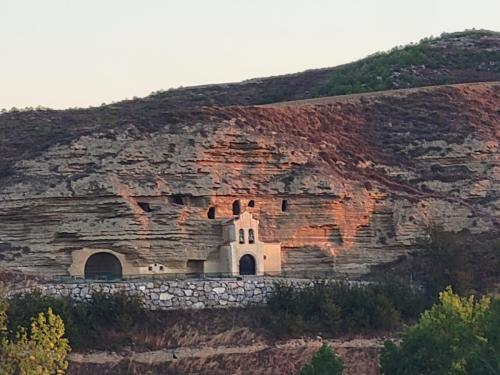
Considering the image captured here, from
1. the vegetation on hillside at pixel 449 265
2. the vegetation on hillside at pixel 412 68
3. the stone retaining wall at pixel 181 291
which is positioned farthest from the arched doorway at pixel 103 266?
Result: the vegetation on hillside at pixel 412 68

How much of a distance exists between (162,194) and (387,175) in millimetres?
11915

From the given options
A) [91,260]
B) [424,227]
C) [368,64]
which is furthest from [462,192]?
[368,64]

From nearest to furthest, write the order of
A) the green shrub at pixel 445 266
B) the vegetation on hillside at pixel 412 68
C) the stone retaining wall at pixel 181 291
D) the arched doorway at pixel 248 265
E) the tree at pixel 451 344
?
the tree at pixel 451 344, the stone retaining wall at pixel 181 291, the green shrub at pixel 445 266, the arched doorway at pixel 248 265, the vegetation on hillside at pixel 412 68

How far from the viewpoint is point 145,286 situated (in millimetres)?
60000

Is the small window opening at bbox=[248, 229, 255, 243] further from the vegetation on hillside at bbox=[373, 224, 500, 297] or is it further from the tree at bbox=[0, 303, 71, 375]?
the tree at bbox=[0, 303, 71, 375]

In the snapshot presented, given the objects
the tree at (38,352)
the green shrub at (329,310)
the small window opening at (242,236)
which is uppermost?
the small window opening at (242,236)

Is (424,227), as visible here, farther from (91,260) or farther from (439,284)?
(91,260)

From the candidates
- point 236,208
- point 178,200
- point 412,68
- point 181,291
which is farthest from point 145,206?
point 412,68

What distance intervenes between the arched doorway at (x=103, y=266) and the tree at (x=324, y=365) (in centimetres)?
1338

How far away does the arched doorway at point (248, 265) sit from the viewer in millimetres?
64438

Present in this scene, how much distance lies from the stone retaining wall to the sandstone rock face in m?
0.50

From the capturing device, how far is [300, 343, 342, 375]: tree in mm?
51281

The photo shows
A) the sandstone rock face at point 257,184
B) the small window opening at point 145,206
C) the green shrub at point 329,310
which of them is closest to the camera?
the green shrub at point 329,310

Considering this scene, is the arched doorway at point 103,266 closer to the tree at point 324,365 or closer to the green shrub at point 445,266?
the green shrub at point 445,266
